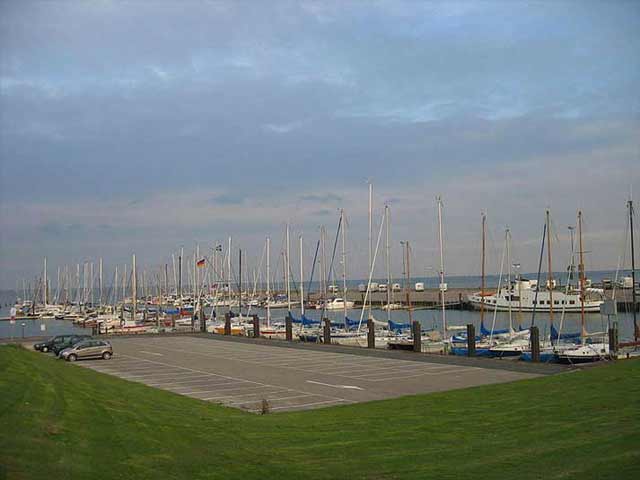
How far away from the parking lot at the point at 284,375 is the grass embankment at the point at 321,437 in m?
4.74

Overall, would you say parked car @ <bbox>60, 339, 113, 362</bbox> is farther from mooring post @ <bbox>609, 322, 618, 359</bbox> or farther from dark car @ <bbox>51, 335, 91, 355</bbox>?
mooring post @ <bbox>609, 322, 618, 359</bbox>

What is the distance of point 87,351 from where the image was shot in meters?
39.5

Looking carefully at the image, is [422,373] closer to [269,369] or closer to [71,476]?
[269,369]

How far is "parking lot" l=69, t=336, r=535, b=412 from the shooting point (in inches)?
984

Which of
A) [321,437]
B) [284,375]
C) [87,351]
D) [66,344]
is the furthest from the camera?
[66,344]

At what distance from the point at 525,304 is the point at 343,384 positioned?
7760 centimetres

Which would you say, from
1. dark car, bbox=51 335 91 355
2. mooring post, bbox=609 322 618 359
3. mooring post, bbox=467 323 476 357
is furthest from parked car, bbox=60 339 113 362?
mooring post, bbox=609 322 618 359

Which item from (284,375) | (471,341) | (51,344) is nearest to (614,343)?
(471,341)

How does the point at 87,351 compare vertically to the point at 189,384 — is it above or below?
above

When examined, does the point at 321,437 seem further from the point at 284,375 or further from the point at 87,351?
the point at 87,351

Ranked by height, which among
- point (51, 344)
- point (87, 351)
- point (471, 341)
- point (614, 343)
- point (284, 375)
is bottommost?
point (284, 375)

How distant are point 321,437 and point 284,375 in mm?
16149

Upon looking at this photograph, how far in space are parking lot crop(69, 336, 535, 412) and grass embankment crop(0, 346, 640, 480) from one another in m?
4.74

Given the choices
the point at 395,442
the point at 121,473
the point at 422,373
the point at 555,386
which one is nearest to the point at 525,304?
the point at 422,373
